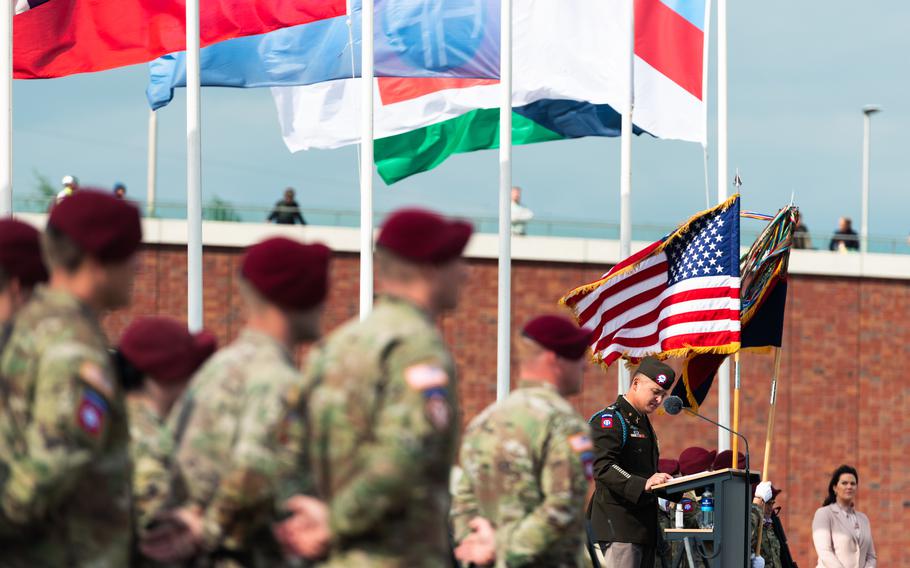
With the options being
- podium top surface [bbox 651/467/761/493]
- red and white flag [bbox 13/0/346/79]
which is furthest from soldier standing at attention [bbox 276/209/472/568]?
red and white flag [bbox 13/0/346/79]

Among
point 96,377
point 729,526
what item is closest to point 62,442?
point 96,377

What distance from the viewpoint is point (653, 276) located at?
13211mm

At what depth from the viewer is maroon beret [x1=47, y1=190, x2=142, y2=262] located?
4.33 metres

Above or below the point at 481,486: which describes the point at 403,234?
above

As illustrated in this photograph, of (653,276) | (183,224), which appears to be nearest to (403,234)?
(653,276)

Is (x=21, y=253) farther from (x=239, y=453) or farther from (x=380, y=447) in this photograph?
(x=380, y=447)

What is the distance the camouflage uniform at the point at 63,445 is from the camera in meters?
4.03

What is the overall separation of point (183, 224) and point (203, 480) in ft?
67.3

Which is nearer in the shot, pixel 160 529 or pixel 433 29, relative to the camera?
pixel 160 529

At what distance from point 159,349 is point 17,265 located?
58cm

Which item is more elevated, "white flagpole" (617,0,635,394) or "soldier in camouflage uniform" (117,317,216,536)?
"white flagpole" (617,0,635,394)

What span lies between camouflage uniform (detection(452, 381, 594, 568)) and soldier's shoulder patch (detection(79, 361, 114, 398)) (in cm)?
220

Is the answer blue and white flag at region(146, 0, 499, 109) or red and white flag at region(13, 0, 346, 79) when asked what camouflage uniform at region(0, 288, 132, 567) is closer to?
red and white flag at region(13, 0, 346, 79)

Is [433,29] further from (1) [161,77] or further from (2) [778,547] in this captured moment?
(2) [778,547]
